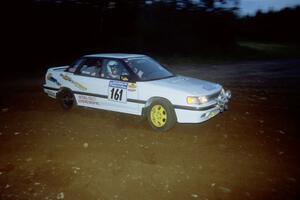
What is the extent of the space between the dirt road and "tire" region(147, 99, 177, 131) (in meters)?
0.20

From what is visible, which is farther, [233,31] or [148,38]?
[233,31]

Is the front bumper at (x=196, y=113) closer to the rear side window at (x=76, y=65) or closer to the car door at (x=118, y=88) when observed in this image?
the car door at (x=118, y=88)

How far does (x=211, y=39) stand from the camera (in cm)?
3412

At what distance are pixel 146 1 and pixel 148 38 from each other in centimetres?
338

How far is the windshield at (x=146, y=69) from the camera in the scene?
6661mm

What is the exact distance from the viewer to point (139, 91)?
6.38m

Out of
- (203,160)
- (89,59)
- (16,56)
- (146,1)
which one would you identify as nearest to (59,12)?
(16,56)

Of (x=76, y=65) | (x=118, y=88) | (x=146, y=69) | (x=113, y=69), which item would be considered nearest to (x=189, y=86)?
(x=146, y=69)

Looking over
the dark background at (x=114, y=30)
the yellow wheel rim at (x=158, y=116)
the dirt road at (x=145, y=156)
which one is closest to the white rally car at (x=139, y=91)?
the yellow wheel rim at (x=158, y=116)

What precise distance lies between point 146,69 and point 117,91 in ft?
2.69

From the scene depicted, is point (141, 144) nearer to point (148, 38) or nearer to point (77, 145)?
→ point (77, 145)

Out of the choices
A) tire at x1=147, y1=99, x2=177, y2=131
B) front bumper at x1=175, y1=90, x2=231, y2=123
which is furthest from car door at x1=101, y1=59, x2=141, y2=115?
front bumper at x1=175, y1=90, x2=231, y2=123

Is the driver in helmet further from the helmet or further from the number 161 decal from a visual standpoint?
the number 161 decal

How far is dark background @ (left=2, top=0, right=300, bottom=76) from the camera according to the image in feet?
67.6
